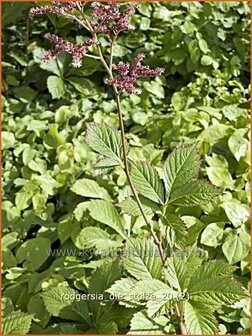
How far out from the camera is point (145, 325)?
1.35 meters

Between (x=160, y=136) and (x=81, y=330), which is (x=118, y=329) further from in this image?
(x=160, y=136)

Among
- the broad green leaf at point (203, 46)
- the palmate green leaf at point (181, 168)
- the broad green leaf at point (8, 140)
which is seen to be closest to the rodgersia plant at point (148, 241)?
the palmate green leaf at point (181, 168)

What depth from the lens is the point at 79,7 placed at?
1.14 metres

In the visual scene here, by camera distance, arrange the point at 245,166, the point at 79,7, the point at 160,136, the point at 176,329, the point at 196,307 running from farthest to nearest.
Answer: the point at 160,136, the point at 245,166, the point at 176,329, the point at 196,307, the point at 79,7

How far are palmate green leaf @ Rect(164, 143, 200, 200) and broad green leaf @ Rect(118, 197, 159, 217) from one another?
42 millimetres

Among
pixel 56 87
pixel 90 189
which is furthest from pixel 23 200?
pixel 56 87

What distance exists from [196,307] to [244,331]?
13.9 inches

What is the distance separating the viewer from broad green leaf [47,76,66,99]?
2.53 metres

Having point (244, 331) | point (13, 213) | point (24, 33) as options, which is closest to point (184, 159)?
point (244, 331)

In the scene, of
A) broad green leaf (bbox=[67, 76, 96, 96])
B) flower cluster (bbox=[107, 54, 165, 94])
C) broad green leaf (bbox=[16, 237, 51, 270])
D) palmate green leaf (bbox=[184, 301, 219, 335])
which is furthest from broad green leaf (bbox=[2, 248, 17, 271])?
broad green leaf (bbox=[67, 76, 96, 96])

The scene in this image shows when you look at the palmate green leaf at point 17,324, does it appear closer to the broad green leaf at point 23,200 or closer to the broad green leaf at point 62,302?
the broad green leaf at point 62,302

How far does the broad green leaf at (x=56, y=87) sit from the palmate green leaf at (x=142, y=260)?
1251 millimetres

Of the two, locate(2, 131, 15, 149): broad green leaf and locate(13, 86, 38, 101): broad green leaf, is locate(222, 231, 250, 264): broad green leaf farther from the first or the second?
locate(13, 86, 38, 101): broad green leaf

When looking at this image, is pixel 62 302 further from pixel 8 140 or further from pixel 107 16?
pixel 8 140
